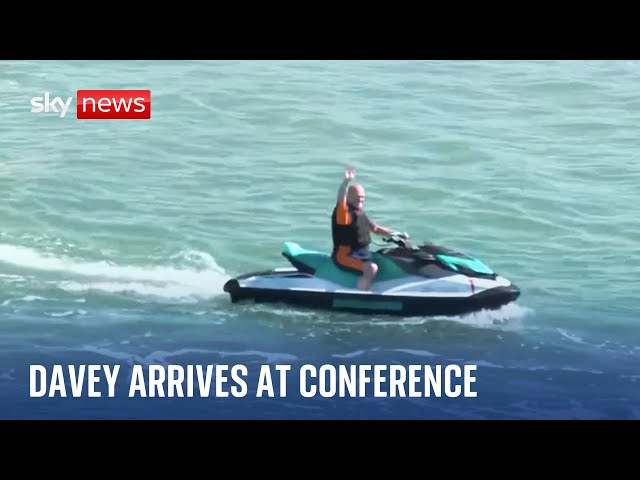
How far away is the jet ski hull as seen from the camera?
51.8 ft

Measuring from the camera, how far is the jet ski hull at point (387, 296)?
15781mm

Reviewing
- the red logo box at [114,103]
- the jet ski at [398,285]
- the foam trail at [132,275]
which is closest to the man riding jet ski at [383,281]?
the jet ski at [398,285]

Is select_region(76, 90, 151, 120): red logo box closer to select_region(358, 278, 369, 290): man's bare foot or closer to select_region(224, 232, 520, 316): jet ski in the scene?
select_region(224, 232, 520, 316): jet ski

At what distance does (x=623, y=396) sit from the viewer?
14047 millimetres

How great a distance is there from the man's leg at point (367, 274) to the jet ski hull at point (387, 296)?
0.27 ft

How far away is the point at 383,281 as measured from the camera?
1587 cm

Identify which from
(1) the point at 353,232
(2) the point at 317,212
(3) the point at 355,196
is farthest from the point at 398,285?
(2) the point at 317,212

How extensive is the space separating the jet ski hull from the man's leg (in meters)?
0.08

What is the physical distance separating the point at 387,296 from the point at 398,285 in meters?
0.18

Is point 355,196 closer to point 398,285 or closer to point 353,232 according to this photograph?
point 353,232

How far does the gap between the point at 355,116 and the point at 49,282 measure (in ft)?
20.9

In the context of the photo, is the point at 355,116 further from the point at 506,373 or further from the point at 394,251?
the point at 506,373

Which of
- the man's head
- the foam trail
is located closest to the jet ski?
the man's head

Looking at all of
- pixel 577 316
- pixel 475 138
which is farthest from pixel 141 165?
pixel 577 316
